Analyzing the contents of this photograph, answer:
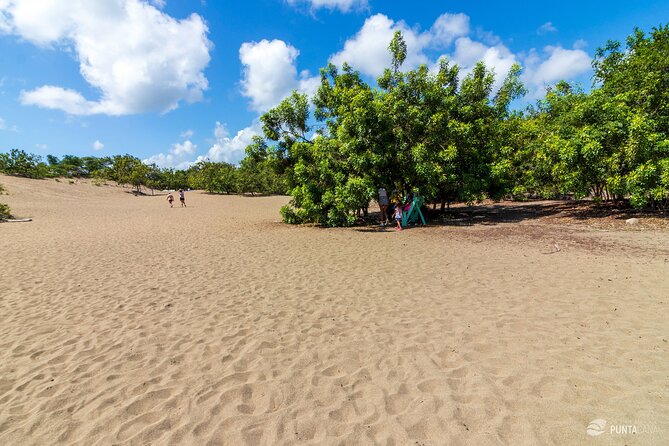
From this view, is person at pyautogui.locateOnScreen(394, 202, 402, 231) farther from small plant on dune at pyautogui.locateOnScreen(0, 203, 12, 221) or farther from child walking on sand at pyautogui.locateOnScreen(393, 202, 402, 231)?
small plant on dune at pyautogui.locateOnScreen(0, 203, 12, 221)

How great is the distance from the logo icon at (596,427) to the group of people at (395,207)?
12.0 meters

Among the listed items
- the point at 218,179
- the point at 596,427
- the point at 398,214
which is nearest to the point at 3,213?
the point at 398,214

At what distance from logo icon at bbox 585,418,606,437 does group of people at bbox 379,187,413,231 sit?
12.0 meters

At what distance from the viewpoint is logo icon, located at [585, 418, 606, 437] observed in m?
2.88

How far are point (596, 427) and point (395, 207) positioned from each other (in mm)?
12688

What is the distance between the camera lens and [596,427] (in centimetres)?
295

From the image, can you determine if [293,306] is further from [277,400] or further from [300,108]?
[300,108]

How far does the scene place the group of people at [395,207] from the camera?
15.1 meters

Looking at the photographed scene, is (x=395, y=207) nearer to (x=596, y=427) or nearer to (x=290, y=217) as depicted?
(x=290, y=217)

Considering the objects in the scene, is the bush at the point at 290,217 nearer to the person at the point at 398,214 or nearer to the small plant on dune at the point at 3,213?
the person at the point at 398,214

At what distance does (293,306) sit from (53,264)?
8563mm

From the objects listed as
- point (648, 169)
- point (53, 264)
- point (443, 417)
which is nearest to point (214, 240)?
point (53, 264)

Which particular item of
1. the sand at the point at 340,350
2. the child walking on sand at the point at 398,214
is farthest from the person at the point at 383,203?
the sand at the point at 340,350

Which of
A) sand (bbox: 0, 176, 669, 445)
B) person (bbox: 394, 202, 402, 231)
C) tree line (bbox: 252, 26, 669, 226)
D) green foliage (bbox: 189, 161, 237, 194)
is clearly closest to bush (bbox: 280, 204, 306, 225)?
tree line (bbox: 252, 26, 669, 226)
